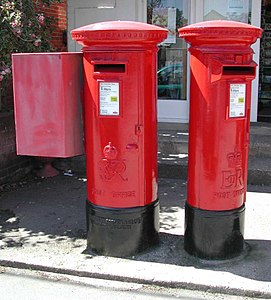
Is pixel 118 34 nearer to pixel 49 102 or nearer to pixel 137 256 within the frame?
pixel 49 102

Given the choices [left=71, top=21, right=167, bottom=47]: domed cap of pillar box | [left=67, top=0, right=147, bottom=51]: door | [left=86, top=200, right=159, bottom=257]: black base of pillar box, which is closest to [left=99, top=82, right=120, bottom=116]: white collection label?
[left=71, top=21, right=167, bottom=47]: domed cap of pillar box

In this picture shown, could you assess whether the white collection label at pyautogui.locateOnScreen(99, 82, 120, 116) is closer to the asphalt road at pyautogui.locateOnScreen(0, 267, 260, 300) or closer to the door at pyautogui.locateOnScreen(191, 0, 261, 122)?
the asphalt road at pyautogui.locateOnScreen(0, 267, 260, 300)

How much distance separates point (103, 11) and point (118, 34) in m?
5.15

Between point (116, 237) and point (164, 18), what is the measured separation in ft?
17.8

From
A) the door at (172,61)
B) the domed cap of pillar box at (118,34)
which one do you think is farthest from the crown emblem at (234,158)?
the door at (172,61)

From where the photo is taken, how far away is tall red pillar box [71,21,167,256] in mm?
3730

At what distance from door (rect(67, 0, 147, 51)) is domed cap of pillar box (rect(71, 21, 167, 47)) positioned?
15.9 ft

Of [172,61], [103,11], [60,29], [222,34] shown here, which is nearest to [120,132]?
[222,34]

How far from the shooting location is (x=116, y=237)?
408 centimetres

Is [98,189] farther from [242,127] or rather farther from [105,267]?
[242,127]

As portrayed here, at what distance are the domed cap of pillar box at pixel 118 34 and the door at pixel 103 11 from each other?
4836 mm

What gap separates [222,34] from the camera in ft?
11.7

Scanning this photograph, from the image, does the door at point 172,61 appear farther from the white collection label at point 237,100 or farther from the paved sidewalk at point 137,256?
the white collection label at point 237,100

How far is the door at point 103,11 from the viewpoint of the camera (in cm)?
837
